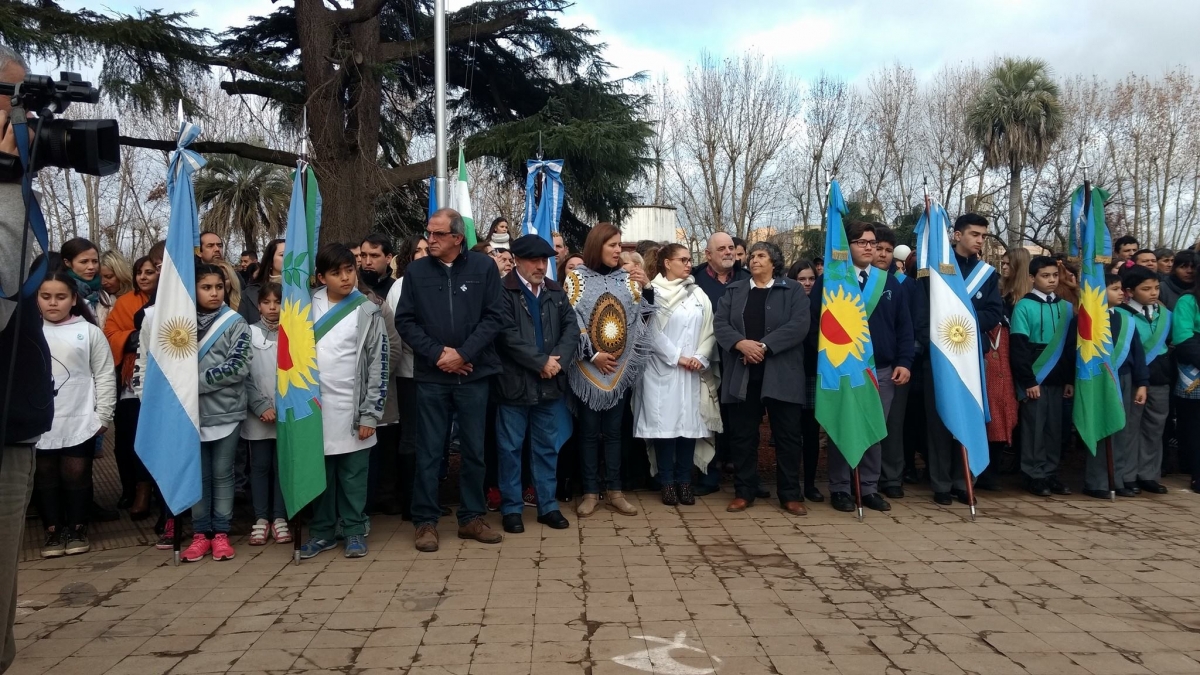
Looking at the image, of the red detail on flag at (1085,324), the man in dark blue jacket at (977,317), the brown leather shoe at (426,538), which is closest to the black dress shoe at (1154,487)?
the red detail on flag at (1085,324)

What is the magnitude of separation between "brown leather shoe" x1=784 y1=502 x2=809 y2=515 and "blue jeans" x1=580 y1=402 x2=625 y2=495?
1.31 m

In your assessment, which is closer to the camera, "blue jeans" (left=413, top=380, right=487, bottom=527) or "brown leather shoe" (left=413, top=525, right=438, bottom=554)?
"brown leather shoe" (left=413, top=525, right=438, bottom=554)

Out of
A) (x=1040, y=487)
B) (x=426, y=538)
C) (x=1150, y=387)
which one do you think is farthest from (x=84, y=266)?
(x=1150, y=387)

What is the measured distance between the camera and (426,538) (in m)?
5.55

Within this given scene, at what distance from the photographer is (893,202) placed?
1046 inches

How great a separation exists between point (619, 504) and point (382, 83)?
878 centimetres

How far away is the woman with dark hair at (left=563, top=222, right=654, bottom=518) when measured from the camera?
252 inches

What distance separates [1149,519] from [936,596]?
2915 millimetres

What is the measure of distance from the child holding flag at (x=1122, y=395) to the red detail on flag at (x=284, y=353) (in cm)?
636

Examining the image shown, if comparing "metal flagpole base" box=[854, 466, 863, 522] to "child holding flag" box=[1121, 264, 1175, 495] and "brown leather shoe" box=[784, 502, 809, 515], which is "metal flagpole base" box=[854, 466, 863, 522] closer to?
"brown leather shoe" box=[784, 502, 809, 515]

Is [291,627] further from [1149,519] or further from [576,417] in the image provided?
[1149,519]

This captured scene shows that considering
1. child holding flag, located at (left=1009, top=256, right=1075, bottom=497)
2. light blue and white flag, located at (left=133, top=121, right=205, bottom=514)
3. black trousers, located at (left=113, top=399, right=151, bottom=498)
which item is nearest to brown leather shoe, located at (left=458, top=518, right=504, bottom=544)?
light blue and white flag, located at (left=133, top=121, right=205, bottom=514)

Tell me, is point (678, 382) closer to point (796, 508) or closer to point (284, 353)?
point (796, 508)

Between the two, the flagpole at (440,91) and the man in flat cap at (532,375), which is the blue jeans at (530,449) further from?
the flagpole at (440,91)
